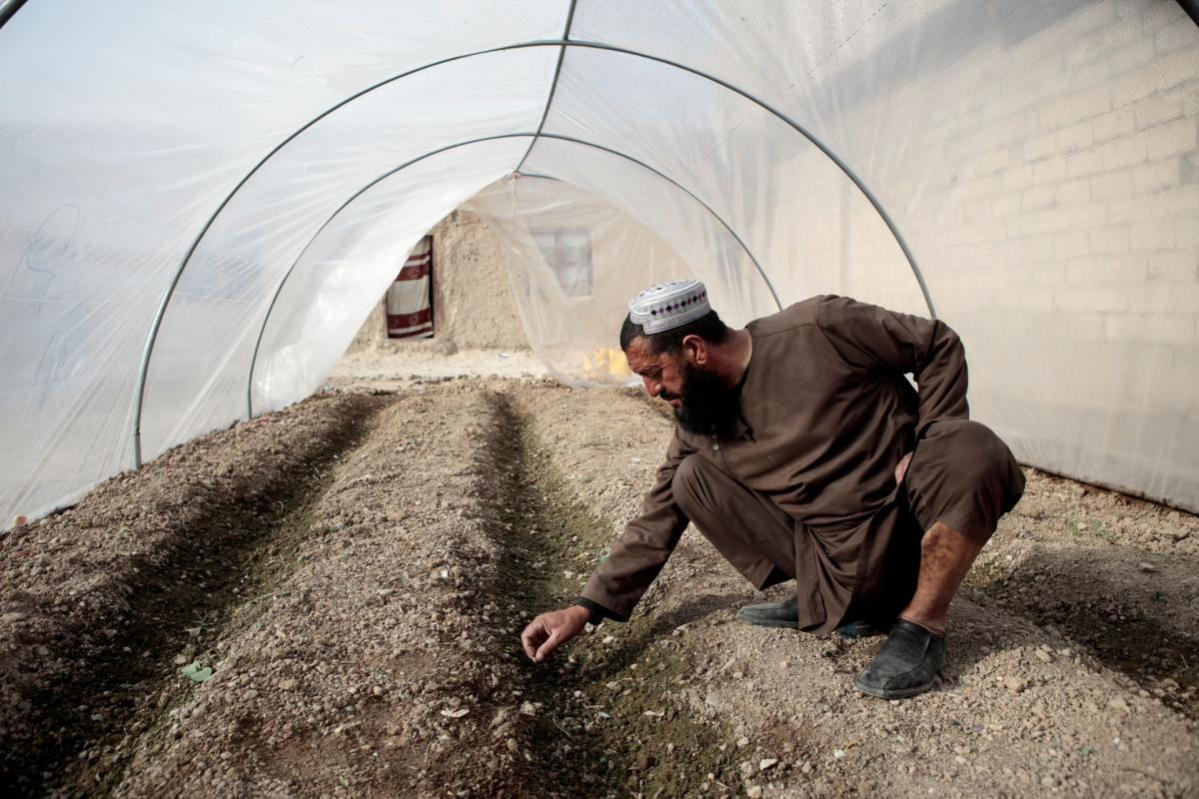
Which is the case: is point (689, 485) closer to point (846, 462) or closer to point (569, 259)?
point (846, 462)

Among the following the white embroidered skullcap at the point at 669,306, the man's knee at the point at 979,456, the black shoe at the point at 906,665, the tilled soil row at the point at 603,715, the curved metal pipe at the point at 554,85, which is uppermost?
the curved metal pipe at the point at 554,85

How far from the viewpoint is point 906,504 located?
2.31 meters

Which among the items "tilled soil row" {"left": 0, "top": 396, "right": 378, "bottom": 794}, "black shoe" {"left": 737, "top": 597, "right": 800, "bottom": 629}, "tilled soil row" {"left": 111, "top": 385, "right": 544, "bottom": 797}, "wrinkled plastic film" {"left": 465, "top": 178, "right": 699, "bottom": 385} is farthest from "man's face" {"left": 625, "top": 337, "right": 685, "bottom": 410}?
"wrinkled plastic film" {"left": 465, "top": 178, "right": 699, "bottom": 385}

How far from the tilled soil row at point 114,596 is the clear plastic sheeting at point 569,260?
153 inches

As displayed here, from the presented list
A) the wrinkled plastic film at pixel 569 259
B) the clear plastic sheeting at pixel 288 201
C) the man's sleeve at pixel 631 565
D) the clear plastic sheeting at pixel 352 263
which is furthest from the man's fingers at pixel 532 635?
the wrinkled plastic film at pixel 569 259

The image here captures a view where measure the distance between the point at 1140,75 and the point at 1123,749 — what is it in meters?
2.78

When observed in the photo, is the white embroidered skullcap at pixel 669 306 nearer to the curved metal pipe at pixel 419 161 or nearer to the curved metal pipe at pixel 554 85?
the curved metal pipe at pixel 554 85

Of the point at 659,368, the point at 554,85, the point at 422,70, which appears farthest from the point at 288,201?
the point at 659,368

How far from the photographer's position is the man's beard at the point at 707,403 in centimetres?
240

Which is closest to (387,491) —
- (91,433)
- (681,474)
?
(91,433)

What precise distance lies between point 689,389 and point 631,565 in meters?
0.53

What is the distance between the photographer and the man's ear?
2371 mm

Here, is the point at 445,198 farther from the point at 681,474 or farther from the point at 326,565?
the point at 681,474

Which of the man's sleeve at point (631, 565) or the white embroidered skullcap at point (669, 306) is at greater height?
the white embroidered skullcap at point (669, 306)
